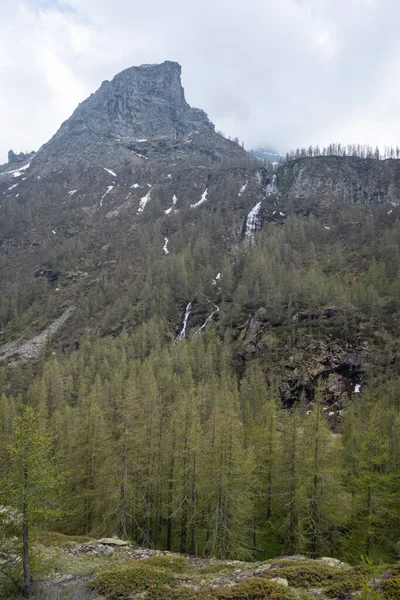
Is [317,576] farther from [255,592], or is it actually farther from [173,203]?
[173,203]

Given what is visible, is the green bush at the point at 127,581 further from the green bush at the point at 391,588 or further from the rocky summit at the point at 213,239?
the rocky summit at the point at 213,239

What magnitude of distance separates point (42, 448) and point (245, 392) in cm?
5215

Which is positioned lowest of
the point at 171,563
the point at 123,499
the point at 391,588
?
the point at 171,563

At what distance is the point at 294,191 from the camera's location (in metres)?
→ 181

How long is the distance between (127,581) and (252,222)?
15021cm

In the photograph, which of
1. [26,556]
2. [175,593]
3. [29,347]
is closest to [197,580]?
[175,593]

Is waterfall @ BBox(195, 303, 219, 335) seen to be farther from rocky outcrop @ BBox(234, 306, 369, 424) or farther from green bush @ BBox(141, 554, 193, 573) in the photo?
green bush @ BBox(141, 554, 193, 573)

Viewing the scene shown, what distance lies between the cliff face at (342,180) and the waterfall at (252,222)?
92.7 ft

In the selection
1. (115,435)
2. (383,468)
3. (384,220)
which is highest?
(384,220)

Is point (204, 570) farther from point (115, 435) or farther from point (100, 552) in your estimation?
point (115, 435)

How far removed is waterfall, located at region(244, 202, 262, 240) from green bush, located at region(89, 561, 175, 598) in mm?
135963

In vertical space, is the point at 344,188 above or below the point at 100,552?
above

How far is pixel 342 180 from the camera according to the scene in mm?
181000

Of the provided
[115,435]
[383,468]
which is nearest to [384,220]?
[383,468]
